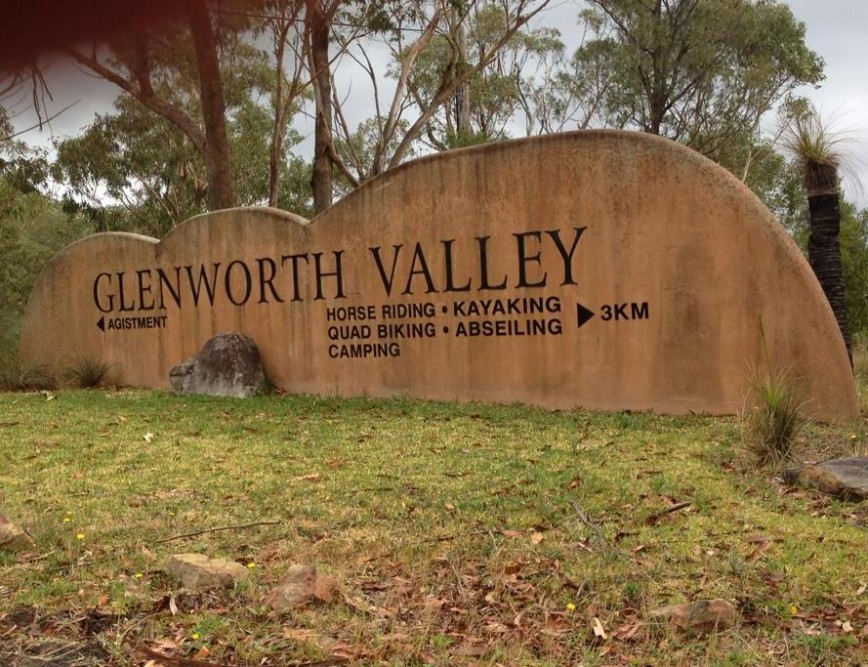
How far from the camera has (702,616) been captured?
329 centimetres

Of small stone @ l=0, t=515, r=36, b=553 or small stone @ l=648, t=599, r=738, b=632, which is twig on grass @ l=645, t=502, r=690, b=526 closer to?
small stone @ l=648, t=599, r=738, b=632

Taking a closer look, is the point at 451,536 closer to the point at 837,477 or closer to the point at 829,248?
the point at 837,477

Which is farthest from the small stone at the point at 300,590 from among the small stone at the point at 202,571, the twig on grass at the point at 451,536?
the twig on grass at the point at 451,536

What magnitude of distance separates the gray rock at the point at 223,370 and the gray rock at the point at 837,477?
7.39m

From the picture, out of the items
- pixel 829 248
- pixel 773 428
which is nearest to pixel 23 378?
pixel 773 428

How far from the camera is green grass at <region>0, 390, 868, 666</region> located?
10.6 ft

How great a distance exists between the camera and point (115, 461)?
694cm

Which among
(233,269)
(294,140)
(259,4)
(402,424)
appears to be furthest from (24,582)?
(294,140)

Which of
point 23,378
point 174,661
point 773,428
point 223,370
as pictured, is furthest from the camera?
point 23,378

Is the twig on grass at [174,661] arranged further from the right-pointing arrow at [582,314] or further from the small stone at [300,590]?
the right-pointing arrow at [582,314]

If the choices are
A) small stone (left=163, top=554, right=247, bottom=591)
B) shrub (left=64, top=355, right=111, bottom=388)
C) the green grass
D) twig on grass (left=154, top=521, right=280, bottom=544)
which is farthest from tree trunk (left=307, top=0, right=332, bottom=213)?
small stone (left=163, top=554, right=247, bottom=591)

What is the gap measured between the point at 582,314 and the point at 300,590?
6.37m

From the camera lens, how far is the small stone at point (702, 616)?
3275 mm

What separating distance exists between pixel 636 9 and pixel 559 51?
504 cm
